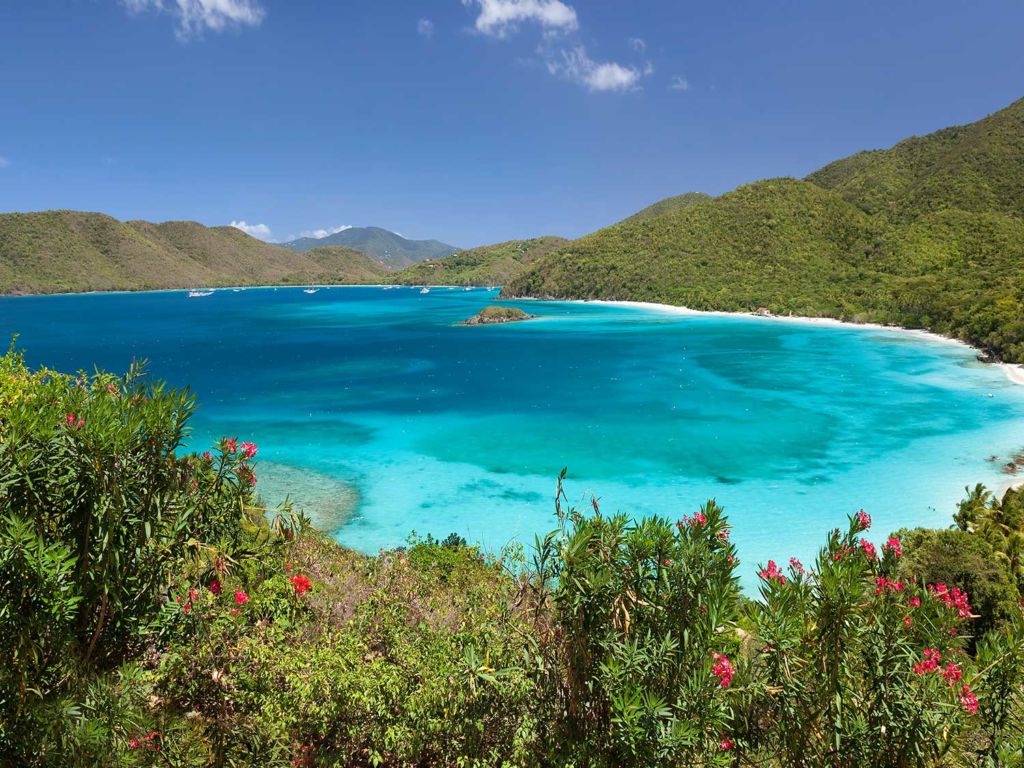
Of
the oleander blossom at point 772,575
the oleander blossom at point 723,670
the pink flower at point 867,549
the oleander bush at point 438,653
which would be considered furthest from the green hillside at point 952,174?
the oleander blossom at point 723,670

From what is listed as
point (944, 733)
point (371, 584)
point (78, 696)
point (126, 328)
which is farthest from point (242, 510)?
point (126, 328)

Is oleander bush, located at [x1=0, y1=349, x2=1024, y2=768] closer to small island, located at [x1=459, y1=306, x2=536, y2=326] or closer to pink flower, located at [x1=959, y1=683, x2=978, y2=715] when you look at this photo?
pink flower, located at [x1=959, y1=683, x2=978, y2=715]

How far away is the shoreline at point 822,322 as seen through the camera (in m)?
54.4

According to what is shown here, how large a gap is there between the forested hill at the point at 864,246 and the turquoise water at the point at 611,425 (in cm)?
1456

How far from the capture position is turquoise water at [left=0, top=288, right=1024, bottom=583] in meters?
27.2

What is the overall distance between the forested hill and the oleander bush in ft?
255

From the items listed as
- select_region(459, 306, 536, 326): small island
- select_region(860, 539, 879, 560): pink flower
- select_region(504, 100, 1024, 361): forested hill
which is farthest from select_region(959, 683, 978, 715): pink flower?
select_region(459, 306, 536, 326): small island

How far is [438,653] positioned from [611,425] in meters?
36.0

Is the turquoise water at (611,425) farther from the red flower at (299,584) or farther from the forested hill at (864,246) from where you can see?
the red flower at (299,584)

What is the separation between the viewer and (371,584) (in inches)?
455

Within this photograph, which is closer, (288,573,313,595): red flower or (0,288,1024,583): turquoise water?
(288,573,313,595): red flower

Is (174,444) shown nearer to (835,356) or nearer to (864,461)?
(864,461)

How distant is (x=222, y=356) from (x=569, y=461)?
66193mm

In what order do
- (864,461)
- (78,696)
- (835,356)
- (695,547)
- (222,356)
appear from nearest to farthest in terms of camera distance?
1. (78,696)
2. (695,547)
3. (864,461)
4. (835,356)
5. (222,356)
